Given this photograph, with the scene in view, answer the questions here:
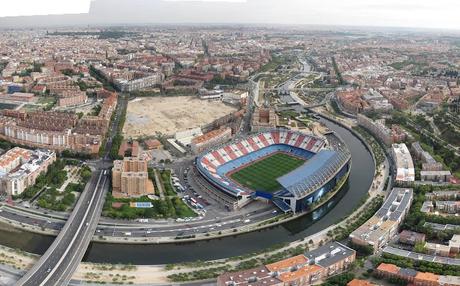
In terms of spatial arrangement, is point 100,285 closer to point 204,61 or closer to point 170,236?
point 170,236

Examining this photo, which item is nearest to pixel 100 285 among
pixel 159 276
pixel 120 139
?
pixel 159 276

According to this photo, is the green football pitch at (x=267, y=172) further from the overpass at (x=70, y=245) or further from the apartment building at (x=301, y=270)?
the overpass at (x=70, y=245)

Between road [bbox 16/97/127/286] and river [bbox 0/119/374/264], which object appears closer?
road [bbox 16/97/127/286]

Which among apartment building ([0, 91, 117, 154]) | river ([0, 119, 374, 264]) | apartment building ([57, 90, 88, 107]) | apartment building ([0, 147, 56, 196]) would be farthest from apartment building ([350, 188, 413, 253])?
apartment building ([57, 90, 88, 107])

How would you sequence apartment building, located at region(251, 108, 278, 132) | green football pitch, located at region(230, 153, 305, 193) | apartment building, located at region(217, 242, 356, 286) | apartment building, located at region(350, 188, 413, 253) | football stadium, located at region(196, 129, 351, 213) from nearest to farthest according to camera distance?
apartment building, located at region(217, 242, 356, 286) → apartment building, located at region(350, 188, 413, 253) → football stadium, located at region(196, 129, 351, 213) → green football pitch, located at region(230, 153, 305, 193) → apartment building, located at region(251, 108, 278, 132)

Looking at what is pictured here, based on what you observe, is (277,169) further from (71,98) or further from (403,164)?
(71,98)

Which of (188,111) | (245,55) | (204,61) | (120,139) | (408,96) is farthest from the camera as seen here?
(245,55)

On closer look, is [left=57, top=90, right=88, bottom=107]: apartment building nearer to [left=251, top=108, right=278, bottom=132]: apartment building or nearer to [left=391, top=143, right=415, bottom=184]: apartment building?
[left=251, top=108, right=278, bottom=132]: apartment building
